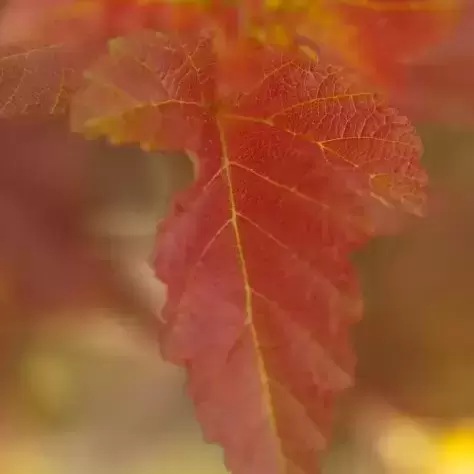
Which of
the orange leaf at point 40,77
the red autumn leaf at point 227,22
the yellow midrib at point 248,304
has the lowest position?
the yellow midrib at point 248,304

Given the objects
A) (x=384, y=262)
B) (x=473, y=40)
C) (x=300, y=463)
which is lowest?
(x=300, y=463)

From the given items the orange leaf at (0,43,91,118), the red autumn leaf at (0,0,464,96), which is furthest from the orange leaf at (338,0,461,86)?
the orange leaf at (0,43,91,118)

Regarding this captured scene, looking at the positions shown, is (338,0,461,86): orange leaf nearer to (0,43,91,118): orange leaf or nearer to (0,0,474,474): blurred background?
(0,0,474,474): blurred background

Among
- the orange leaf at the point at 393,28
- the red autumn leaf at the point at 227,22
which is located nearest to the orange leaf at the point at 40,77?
the red autumn leaf at the point at 227,22

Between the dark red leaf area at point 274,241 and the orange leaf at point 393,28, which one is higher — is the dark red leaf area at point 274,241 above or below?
below

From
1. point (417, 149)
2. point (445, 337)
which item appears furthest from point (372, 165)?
point (445, 337)

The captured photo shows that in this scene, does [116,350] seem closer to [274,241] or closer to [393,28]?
[274,241]

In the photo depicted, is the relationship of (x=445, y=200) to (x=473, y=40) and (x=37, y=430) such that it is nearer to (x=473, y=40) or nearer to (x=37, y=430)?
(x=473, y=40)

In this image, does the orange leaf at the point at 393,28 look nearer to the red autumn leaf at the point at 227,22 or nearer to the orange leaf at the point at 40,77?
the red autumn leaf at the point at 227,22
